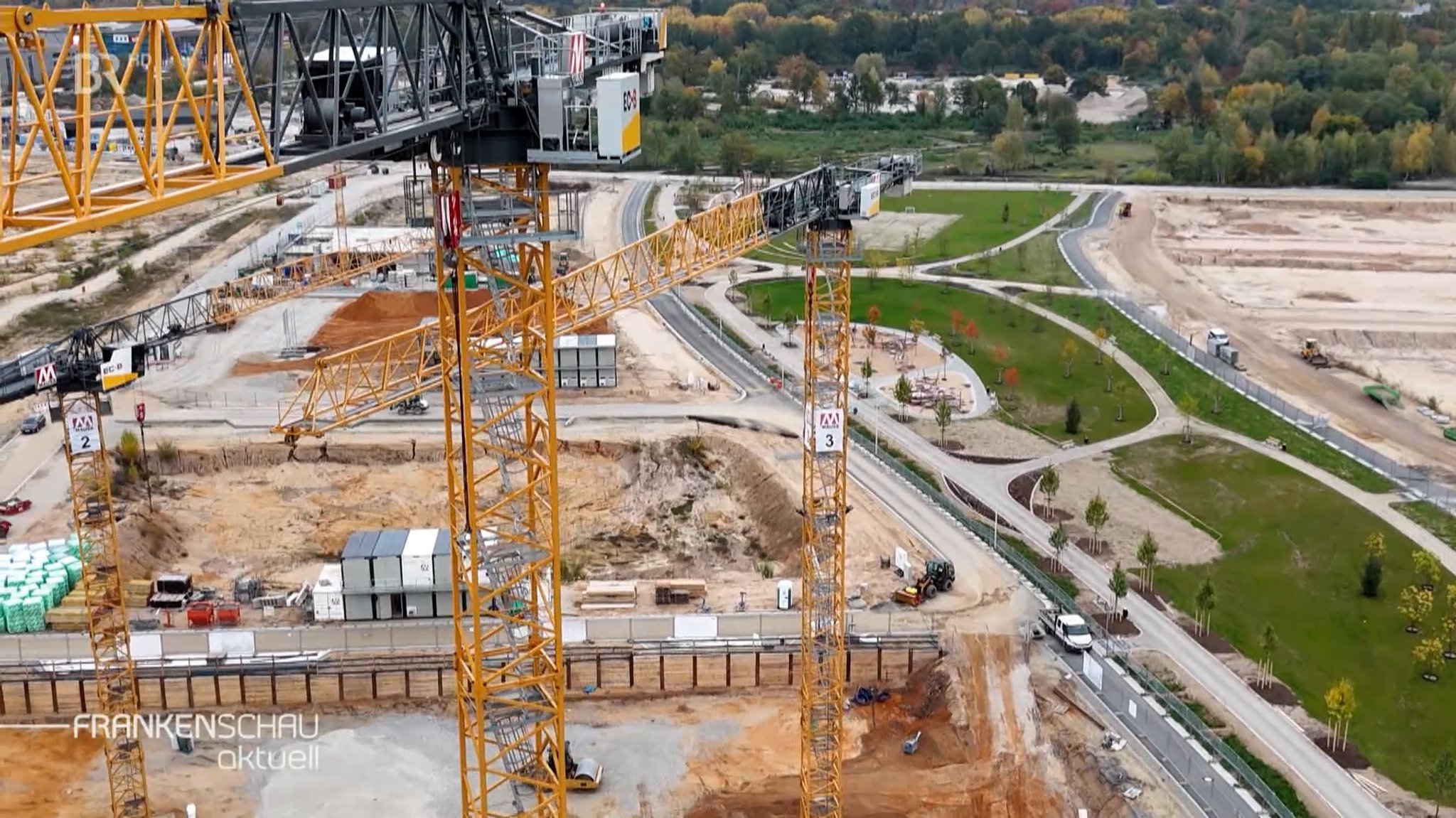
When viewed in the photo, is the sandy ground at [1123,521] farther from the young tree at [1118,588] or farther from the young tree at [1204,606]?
the young tree at [1204,606]

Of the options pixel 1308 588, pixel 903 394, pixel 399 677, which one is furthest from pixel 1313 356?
pixel 399 677

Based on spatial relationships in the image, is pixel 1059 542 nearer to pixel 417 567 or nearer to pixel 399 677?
pixel 417 567

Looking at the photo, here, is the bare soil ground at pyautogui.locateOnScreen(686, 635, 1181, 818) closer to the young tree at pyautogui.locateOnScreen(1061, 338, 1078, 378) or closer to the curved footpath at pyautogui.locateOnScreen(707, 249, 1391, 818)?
the curved footpath at pyautogui.locateOnScreen(707, 249, 1391, 818)

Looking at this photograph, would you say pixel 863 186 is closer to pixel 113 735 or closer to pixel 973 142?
pixel 113 735

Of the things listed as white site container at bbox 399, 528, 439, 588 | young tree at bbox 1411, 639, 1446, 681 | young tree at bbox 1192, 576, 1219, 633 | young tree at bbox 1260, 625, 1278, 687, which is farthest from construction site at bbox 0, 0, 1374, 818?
young tree at bbox 1411, 639, 1446, 681

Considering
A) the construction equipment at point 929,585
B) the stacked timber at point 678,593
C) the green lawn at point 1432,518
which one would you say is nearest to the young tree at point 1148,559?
the construction equipment at point 929,585

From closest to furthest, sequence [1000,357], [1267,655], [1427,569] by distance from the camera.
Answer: [1267,655] < [1427,569] < [1000,357]
